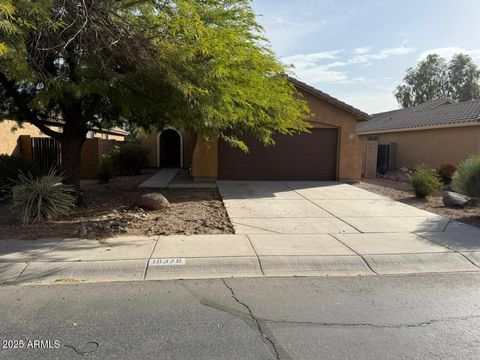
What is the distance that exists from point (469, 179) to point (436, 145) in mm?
12313

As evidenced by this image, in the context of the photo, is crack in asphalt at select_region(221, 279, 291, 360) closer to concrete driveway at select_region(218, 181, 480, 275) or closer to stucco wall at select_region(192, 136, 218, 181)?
concrete driveway at select_region(218, 181, 480, 275)

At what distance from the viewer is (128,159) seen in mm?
19688

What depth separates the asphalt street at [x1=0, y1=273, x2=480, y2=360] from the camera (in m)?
3.43

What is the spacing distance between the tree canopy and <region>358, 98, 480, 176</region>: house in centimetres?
3446

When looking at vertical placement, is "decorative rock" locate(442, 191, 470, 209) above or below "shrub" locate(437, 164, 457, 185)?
below

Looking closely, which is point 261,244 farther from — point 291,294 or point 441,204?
point 441,204

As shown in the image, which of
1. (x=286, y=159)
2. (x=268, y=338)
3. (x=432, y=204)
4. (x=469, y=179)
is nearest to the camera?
(x=268, y=338)

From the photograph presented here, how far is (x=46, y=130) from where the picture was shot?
1002 cm

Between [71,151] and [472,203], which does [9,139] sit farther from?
[472,203]

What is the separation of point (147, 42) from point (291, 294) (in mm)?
5291

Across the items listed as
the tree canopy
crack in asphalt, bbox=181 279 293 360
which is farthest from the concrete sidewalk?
→ the tree canopy

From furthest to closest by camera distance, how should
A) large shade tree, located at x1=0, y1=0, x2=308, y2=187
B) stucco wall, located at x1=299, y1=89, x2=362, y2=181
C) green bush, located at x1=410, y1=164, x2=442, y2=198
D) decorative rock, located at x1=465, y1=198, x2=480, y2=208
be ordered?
stucco wall, located at x1=299, y1=89, x2=362, y2=181 → green bush, located at x1=410, y1=164, x2=442, y2=198 → decorative rock, located at x1=465, y1=198, x2=480, y2=208 → large shade tree, located at x1=0, y1=0, x2=308, y2=187

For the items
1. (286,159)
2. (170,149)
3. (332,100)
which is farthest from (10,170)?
(170,149)

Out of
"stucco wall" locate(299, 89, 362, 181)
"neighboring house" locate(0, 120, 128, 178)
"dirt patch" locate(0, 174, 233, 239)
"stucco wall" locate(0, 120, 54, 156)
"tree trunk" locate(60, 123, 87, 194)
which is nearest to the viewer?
"dirt patch" locate(0, 174, 233, 239)
